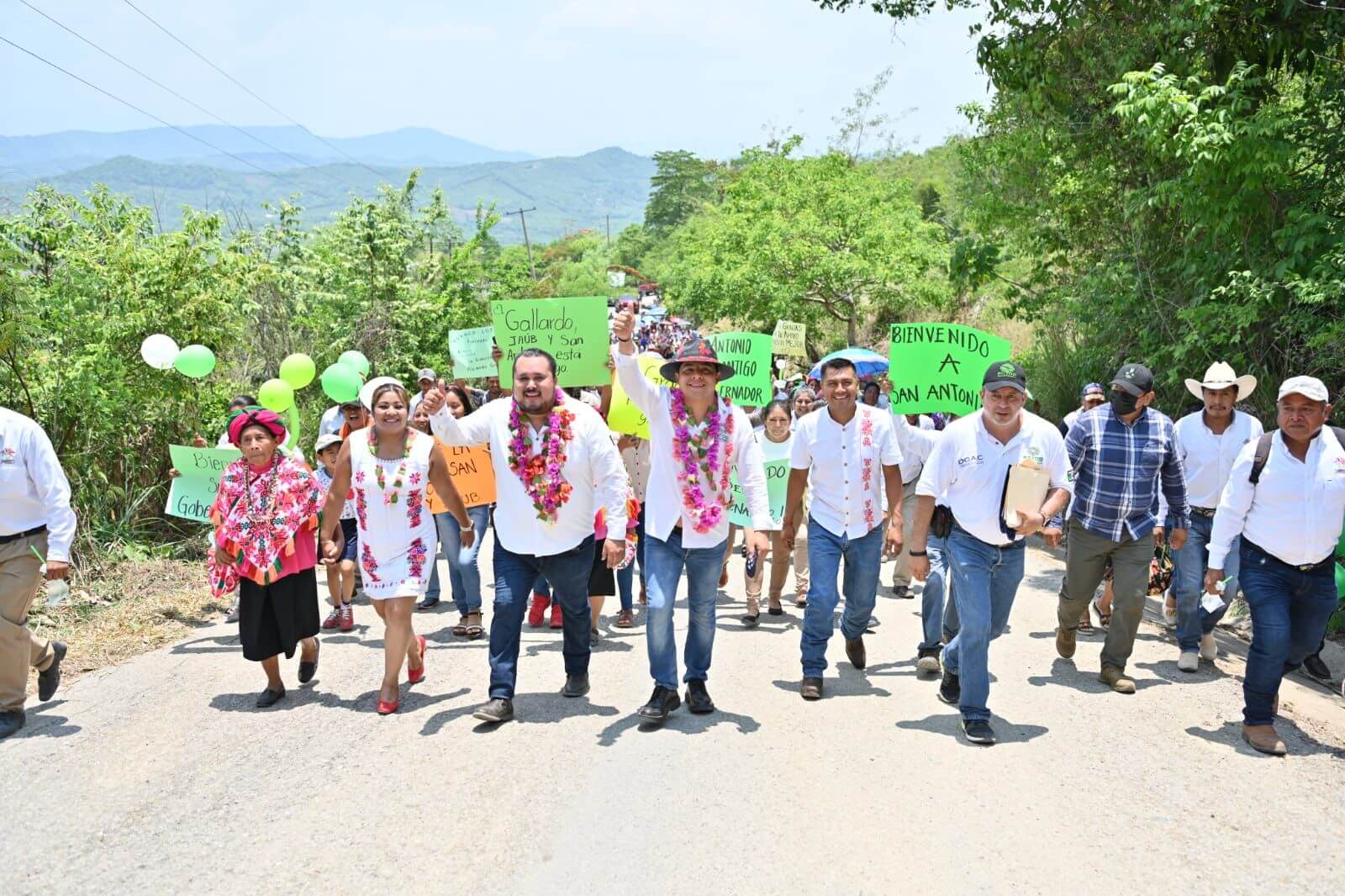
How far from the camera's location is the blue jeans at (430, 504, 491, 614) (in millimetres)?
8406

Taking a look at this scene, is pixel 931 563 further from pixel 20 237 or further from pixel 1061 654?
pixel 20 237

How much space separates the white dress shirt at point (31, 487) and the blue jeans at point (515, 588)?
2.55 m

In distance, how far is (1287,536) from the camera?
585 centimetres

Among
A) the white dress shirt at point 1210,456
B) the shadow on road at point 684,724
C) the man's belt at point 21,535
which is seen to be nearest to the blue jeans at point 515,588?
the shadow on road at point 684,724

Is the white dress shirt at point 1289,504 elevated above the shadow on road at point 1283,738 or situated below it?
above

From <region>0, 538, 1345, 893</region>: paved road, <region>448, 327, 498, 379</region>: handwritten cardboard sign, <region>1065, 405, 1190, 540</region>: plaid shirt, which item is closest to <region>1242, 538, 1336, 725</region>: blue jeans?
<region>0, 538, 1345, 893</region>: paved road

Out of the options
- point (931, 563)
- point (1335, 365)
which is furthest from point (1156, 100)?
point (931, 563)

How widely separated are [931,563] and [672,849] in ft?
12.6

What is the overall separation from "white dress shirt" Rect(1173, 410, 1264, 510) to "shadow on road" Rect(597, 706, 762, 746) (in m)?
3.77

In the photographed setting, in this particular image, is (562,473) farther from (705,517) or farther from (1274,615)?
(1274,615)

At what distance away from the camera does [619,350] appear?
5.82 m

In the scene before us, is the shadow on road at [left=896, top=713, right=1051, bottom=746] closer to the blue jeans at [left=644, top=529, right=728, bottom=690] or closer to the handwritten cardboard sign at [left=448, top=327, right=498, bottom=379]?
the blue jeans at [left=644, top=529, right=728, bottom=690]

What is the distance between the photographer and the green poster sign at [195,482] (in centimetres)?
887

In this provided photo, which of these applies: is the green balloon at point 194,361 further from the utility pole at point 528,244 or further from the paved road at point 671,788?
the utility pole at point 528,244
